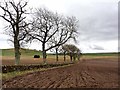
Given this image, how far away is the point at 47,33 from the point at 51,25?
1.99m

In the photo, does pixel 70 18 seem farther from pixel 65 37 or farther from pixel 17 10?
pixel 17 10

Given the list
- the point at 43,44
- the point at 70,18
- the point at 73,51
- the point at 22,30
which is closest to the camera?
the point at 22,30

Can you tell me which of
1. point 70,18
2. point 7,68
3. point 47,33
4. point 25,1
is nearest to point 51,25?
point 47,33

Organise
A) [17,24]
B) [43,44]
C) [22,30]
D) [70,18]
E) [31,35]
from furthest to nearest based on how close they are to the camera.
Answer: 1. [70,18]
2. [43,44]
3. [31,35]
4. [22,30]
5. [17,24]

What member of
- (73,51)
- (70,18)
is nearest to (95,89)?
(70,18)

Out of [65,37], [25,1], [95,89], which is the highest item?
[25,1]

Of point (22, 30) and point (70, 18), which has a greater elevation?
point (70, 18)

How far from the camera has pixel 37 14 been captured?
56656 millimetres

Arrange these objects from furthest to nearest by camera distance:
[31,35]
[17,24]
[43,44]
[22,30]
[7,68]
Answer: [43,44] < [31,35] < [22,30] < [17,24] < [7,68]

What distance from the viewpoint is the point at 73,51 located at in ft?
350

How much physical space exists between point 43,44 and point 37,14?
22.0 feet

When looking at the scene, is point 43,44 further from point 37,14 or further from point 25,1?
point 25,1

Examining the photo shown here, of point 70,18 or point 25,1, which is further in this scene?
point 70,18

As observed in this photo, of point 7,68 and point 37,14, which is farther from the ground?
point 37,14
